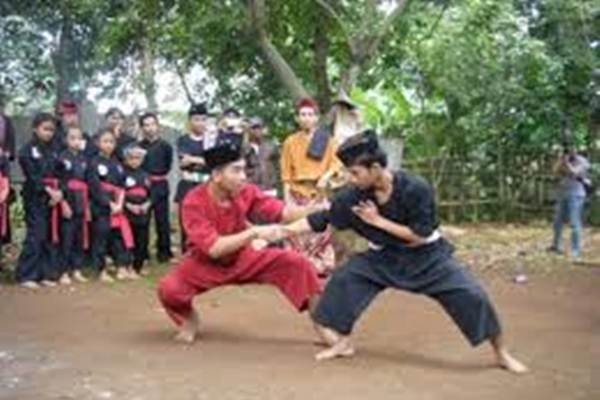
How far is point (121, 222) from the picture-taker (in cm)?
989

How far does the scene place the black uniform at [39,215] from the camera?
926 cm

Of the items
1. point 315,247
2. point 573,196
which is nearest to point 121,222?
point 315,247

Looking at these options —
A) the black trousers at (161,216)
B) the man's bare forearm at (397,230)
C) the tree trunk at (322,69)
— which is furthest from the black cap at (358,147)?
the tree trunk at (322,69)

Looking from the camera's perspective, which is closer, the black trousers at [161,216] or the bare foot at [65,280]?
the bare foot at [65,280]

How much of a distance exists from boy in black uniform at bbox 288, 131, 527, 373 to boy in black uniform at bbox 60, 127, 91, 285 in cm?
366

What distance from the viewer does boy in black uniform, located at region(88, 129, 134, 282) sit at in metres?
9.66

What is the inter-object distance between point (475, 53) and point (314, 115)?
5.97m

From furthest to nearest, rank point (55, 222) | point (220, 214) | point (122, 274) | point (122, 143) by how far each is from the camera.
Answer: point (122, 143), point (122, 274), point (55, 222), point (220, 214)

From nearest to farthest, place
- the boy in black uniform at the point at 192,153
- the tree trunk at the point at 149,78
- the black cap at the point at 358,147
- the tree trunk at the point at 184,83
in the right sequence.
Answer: the black cap at the point at 358,147 → the boy in black uniform at the point at 192,153 → the tree trunk at the point at 184,83 → the tree trunk at the point at 149,78

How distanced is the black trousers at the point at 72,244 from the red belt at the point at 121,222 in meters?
0.32

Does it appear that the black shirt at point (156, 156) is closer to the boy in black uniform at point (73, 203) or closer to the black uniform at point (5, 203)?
the boy in black uniform at point (73, 203)

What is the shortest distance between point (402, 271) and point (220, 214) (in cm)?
124

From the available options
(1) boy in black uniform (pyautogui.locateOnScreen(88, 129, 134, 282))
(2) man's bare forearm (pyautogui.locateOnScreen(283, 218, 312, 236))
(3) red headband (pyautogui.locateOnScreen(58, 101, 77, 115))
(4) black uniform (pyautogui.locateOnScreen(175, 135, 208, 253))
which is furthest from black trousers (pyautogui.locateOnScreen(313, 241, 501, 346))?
(3) red headband (pyautogui.locateOnScreen(58, 101, 77, 115))

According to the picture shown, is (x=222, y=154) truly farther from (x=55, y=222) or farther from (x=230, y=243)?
(x=55, y=222)
